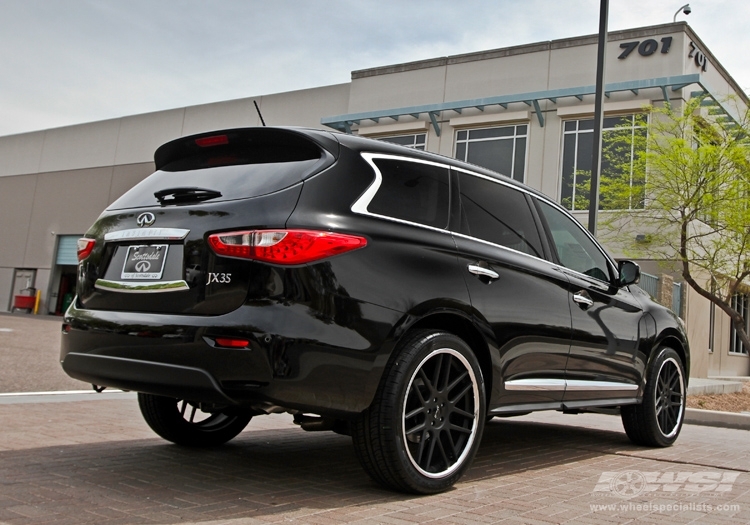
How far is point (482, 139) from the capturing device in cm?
2581

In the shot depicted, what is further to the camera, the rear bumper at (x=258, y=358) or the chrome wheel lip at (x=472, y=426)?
the chrome wheel lip at (x=472, y=426)

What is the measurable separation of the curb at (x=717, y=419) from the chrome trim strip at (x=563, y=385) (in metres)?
4.95

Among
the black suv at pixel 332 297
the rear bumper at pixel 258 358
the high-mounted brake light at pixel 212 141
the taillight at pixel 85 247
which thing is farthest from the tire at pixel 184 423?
the high-mounted brake light at pixel 212 141

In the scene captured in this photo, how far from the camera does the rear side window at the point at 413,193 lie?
4.00 m

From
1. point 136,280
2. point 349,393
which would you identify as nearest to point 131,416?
point 136,280

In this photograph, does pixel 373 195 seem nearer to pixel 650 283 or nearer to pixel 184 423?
pixel 184 423

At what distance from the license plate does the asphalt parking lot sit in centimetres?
107

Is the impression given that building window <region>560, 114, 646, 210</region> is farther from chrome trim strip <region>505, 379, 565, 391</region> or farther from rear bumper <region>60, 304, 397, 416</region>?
rear bumper <region>60, 304, 397, 416</region>

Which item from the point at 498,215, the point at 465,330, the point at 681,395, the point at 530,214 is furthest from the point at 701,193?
the point at 465,330

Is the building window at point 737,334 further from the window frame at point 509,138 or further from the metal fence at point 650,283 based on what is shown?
the metal fence at point 650,283

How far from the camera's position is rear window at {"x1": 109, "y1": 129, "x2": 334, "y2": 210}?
3.77 m

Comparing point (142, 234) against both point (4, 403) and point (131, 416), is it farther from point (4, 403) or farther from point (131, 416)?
point (4, 403)

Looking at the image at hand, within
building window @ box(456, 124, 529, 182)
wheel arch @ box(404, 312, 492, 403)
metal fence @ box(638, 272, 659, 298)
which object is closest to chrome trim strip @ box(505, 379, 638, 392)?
wheel arch @ box(404, 312, 492, 403)

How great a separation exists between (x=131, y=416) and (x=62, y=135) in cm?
3917
